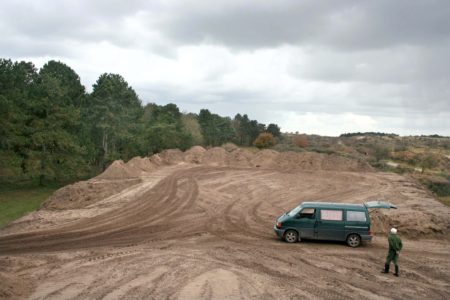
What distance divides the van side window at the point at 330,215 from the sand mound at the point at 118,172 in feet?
79.1

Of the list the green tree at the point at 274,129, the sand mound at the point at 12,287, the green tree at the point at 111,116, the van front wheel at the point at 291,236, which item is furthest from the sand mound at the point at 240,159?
the green tree at the point at 274,129

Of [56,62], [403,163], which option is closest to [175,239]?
[56,62]

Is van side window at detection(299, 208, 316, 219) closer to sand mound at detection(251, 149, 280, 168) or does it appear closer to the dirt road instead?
the dirt road

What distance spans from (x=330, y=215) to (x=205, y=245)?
6.06 m

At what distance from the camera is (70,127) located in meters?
50.9

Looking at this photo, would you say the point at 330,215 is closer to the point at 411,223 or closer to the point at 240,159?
the point at 411,223

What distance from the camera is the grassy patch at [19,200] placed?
32438 mm

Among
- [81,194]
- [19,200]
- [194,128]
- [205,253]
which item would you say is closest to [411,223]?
[205,253]

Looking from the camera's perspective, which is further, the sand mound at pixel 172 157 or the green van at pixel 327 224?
the sand mound at pixel 172 157

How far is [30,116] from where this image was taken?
45.8 m

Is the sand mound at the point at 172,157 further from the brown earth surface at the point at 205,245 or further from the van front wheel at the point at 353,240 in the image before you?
the van front wheel at the point at 353,240

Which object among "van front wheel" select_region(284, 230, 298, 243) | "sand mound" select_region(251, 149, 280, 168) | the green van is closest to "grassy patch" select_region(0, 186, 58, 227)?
"van front wheel" select_region(284, 230, 298, 243)

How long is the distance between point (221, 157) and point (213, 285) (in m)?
41.9

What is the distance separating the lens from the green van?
2097 cm
